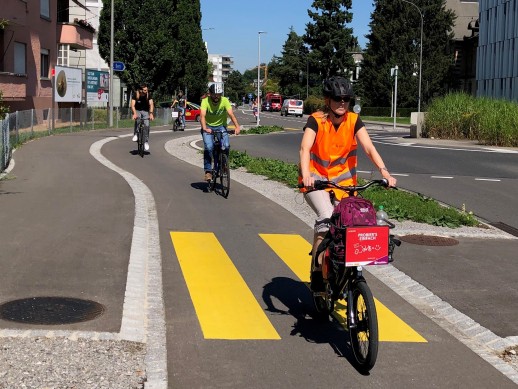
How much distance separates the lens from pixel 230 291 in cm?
678

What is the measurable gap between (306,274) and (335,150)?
216cm

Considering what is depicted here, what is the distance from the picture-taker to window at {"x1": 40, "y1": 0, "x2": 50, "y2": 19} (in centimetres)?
3738

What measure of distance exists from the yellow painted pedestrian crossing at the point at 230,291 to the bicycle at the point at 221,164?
3210 millimetres

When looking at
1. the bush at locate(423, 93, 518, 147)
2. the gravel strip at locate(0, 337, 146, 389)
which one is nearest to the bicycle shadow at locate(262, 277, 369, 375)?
the gravel strip at locate(0, 337, 146, 389)

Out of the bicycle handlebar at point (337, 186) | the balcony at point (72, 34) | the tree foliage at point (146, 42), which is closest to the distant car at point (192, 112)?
the tree foliage at point (146, 42)

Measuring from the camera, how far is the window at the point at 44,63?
124ft

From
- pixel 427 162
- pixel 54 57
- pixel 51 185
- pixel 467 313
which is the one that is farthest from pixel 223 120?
pixel 54 57

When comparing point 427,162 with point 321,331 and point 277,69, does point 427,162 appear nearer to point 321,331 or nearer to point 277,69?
point 321,331

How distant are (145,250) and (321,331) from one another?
3.03 meters

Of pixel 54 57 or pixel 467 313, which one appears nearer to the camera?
pixel 467 313

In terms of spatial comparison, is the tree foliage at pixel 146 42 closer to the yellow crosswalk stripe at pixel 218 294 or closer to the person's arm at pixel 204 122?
the person's arm at pixel 204 122

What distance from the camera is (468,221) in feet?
34.8

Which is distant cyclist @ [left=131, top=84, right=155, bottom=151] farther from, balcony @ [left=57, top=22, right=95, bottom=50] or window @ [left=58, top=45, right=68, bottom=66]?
window @ [left=58, top=45, right=68, bottom=66]

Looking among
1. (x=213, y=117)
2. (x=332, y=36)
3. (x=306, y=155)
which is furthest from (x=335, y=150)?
(x=332, y=36)
